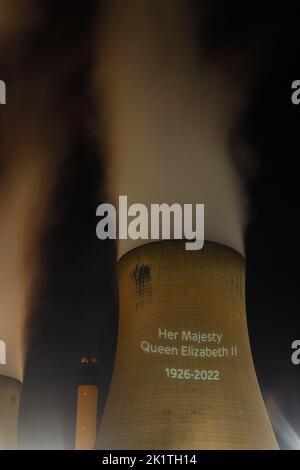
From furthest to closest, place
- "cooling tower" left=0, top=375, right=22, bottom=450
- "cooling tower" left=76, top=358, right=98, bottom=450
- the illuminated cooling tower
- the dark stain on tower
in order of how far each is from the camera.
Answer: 1. "cooling tower" left=76, top=358, right=98, bottom=450
2. "cooling tower" left=0, top=375, right=22, bottom=450
3. the dark stain on tower
4. the illuminated cooling tower

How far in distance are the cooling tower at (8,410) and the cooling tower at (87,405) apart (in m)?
2.71

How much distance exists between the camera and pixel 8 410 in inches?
600

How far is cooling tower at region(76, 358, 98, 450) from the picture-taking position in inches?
720

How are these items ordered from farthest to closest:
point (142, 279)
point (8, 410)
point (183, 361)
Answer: point (8, 410), point (142, 279), point (183, 361)

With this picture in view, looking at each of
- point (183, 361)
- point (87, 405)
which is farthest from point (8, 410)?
point (183, 361)

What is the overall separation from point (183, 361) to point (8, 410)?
674 cm

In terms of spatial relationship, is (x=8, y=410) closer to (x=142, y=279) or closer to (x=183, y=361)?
(x=142, y=279)

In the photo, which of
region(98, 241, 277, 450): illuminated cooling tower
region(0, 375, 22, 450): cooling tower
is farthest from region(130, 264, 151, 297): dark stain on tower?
region(0, 375, 22, 450): cooling tower

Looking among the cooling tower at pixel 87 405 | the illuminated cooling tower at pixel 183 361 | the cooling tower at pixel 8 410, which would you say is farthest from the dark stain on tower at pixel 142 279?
the cooling tower at pixel 87 405

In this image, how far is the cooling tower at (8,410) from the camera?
15.1m

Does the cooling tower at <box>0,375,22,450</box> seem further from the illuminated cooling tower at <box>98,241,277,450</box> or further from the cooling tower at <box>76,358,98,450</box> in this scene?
the illuminated cooling tower at <box>98,241,277,450</box>

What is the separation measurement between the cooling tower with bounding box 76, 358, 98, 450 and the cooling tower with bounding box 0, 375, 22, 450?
2.71 metres

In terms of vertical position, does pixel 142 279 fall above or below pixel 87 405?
above
